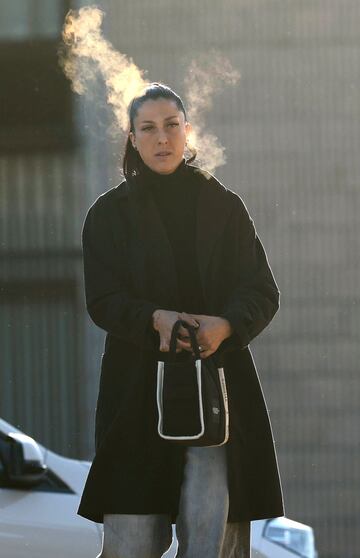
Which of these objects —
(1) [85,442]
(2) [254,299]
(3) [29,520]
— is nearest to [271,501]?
(2) [254,299]

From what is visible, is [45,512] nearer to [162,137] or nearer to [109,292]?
[109,292]

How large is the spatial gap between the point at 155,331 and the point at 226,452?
35cm

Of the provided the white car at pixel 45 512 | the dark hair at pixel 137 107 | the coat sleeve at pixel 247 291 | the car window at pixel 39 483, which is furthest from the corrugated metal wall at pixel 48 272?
the coat sleeve at pixel 247 291

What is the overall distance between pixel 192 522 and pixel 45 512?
1.98 m

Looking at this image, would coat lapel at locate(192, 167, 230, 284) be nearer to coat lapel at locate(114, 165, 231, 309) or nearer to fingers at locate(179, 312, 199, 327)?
coat lapel at locate(114, 165, 231, 309)

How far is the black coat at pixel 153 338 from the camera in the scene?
3.84 m

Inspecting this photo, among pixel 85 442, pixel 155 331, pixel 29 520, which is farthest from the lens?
pixel 85 442

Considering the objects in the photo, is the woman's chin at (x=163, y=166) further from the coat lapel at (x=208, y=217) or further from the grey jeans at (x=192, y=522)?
the grey jeans at (x=192, y=522)

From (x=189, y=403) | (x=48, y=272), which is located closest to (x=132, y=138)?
(x=189, y=403)

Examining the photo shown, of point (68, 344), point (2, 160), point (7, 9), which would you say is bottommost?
point (68, 344)

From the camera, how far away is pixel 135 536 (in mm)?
3809

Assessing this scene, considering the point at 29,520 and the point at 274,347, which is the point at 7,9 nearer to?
the point at 274,347

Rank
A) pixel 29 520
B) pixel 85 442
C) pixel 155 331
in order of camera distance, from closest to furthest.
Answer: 1. pixel 155 331
2. pixel 29 520
3. pixel 85 442

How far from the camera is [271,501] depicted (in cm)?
394
